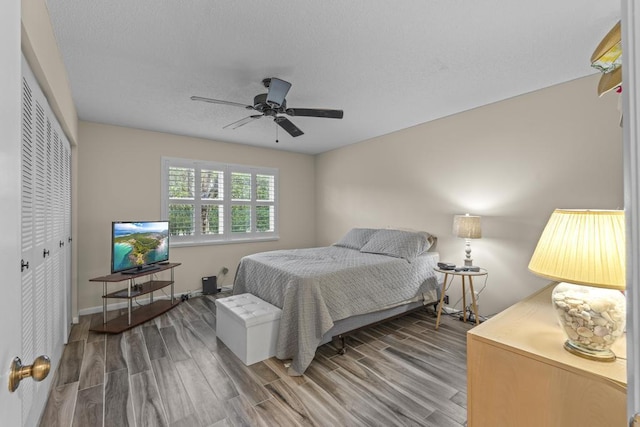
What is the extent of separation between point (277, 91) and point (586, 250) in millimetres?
2192

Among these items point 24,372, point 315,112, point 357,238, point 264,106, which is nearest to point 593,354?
point 24,372

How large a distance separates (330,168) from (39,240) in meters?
4.34

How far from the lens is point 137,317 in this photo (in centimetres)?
339

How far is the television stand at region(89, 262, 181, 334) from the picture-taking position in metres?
3.11

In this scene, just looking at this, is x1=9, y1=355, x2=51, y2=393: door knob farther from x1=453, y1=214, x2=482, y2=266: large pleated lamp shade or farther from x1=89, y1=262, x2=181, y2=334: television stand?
x1=453, y1=214, x2=482, y2=266: large pleated lamp shade

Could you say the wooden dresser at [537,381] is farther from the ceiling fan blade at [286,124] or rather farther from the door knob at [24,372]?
the ceiling fan blade at [286,124]

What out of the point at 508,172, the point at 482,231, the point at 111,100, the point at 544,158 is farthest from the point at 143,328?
the point at 544,158

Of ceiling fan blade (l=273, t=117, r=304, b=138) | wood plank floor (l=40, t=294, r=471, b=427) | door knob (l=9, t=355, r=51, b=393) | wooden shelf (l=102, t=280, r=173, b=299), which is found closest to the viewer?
door knob (l=9, t=355, r=51, b=393)

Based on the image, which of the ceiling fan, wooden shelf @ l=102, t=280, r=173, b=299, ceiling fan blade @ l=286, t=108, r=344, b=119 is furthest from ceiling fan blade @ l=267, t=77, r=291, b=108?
wooden shelf @ l=102, t=280, r=173, b=299

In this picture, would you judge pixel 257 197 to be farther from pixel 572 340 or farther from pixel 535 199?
pixel 572 340

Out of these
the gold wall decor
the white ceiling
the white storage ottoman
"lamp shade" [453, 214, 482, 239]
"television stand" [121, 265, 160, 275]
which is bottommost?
the white storage ottoman

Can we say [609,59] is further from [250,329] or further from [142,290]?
[142,290]

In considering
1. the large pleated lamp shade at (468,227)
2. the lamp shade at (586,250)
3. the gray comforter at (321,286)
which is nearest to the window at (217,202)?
the gray comforter at (321,286)

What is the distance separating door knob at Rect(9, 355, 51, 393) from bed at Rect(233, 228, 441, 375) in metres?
1.90
